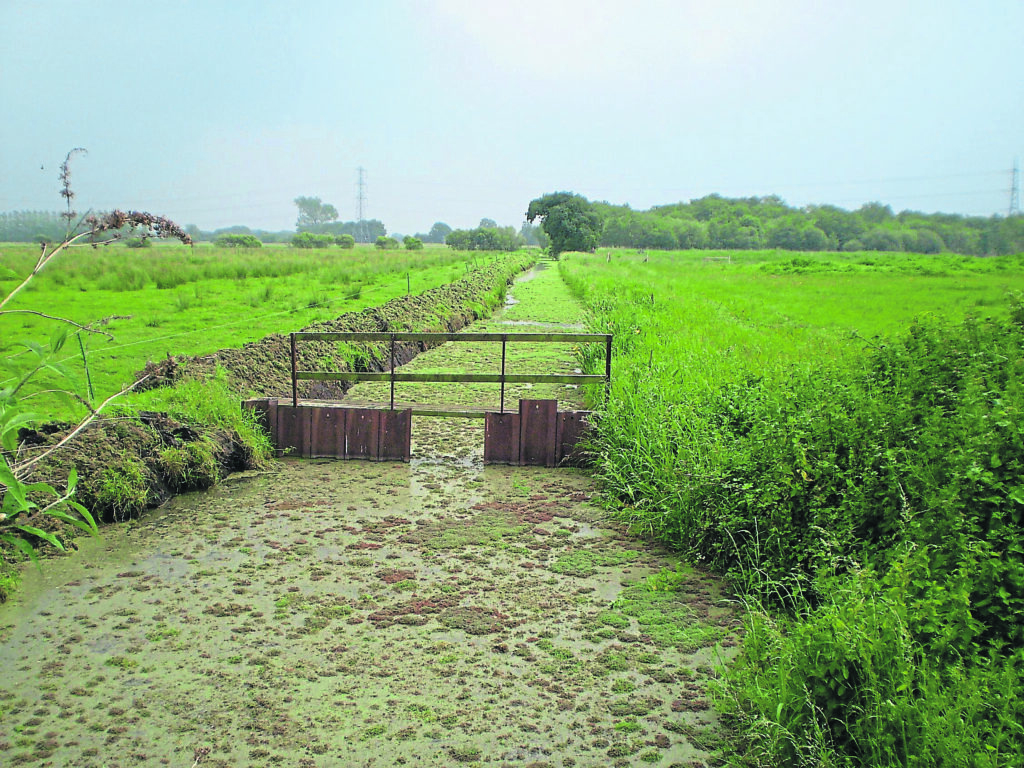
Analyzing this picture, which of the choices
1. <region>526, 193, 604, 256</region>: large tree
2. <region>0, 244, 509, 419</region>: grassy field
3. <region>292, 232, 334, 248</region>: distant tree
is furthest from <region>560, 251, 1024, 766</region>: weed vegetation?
<region>292, 232, 334, 248</region>: distant tree

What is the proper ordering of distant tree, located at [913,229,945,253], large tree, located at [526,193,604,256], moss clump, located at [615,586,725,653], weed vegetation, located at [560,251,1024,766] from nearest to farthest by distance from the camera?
weed vegetation, located at [560,251,1024,766]
moss clump, located at [615,586,725,653]
distant tree, located at [913,229,945,253]
large tree, located at [526,193,604,256]

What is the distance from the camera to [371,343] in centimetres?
1305

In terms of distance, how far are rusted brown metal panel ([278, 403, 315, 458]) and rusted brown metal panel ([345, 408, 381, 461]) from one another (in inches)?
16.9

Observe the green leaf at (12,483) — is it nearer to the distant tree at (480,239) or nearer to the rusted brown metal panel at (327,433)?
the rusted brown metal panel at (327,433)

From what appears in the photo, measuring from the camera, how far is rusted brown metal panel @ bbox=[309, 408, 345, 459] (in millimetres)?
7949

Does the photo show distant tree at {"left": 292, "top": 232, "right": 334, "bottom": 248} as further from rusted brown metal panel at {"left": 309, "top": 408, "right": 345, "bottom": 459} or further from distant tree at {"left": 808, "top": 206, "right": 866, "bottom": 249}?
rusted brown metal panel at {"left": 309, "top": 408, "right": 345, "bottom": 459}

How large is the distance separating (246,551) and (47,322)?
1231cm

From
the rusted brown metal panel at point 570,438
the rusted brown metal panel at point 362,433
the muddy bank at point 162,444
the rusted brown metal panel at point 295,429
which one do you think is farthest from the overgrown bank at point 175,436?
the rusted brown metal panel at point 570,438

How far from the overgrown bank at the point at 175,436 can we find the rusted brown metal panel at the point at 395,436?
3.93 feet

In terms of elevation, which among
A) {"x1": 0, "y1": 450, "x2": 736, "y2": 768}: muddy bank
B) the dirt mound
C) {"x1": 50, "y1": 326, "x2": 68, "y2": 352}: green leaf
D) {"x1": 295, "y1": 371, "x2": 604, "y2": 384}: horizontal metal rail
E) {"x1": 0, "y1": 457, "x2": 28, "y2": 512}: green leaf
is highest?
{"x1": 50, "y1": 326, "x2": 68, "y2": 352}: green leaf

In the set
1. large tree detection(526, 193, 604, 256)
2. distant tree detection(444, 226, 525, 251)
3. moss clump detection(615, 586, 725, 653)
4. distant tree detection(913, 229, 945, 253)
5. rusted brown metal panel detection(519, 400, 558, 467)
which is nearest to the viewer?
moss clump detection(615, 586, 725, 653)

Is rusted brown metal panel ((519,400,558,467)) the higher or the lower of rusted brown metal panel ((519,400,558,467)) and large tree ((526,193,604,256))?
the lower

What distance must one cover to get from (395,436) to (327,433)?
2.40 ft

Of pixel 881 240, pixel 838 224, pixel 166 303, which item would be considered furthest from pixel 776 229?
pixel 166 303
